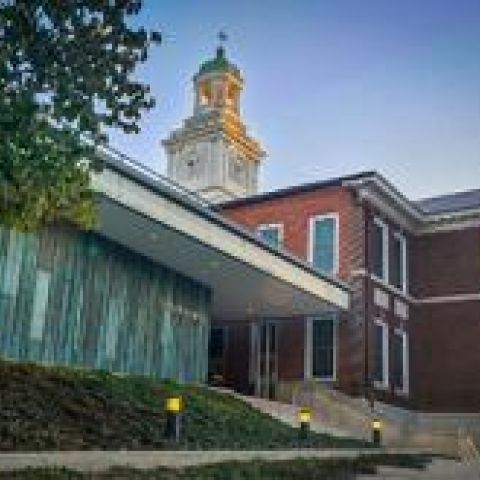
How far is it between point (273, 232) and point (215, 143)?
29.6 metres

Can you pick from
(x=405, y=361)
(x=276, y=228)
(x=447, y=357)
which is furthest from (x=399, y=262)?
(x=276, y=228)

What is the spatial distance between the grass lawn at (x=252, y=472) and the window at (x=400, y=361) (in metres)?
15.5

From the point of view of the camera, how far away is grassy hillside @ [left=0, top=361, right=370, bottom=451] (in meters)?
13.5

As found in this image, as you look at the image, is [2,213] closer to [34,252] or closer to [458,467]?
[34,252]

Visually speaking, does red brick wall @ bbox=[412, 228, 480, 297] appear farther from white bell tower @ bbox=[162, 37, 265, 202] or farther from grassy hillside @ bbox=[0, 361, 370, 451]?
white bell tower @ bbox=[162, 37, 265, 202]

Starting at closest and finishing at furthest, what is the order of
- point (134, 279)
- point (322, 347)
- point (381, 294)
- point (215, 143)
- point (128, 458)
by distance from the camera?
point (128, 458) → point (134, 279) → point (322, 347) → point (381, 294) → point (215, 143)

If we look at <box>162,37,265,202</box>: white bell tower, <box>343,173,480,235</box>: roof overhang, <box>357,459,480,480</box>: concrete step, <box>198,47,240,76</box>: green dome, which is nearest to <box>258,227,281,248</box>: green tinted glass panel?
<box>343,173,480,235</box>: roof overhang

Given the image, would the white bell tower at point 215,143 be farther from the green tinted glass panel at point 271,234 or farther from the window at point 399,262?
the window at point 399,262

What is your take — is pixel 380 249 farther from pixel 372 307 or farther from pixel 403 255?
pixel 372 307

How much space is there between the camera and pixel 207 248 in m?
22.9

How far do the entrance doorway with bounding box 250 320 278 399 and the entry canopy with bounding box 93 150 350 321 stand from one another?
125cm

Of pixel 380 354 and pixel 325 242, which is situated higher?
pixel 325 242

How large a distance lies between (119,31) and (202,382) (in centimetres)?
1793

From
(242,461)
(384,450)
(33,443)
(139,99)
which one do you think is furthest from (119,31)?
(384,450)
